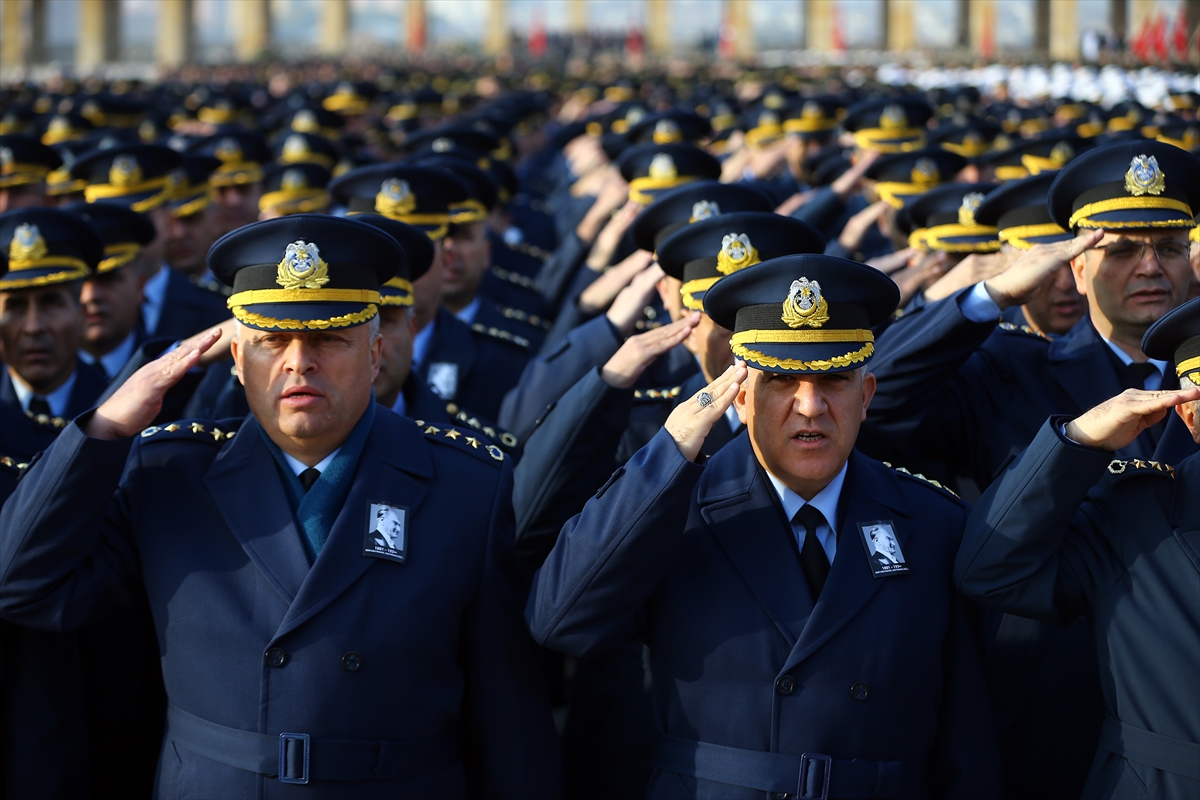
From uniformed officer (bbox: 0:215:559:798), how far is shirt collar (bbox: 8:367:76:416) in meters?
1.70

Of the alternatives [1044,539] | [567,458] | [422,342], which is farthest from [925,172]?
[1044,539]

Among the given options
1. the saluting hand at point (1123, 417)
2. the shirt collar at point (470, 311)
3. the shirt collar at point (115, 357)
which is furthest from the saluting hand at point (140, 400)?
the shirt collar at point (470, 311)

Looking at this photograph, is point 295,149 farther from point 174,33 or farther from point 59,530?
point 174,33

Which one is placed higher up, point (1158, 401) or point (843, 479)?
point (1158, 401)

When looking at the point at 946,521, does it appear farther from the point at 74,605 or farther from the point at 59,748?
the point at 59,748

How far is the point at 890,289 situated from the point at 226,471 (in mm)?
1611

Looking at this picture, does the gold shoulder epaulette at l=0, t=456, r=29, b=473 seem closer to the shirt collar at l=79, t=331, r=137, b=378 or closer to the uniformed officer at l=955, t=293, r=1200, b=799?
the shirt collar at l=79, t=331, r=137, b=378

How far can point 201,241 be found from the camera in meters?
7.99

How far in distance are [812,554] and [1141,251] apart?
1568mm

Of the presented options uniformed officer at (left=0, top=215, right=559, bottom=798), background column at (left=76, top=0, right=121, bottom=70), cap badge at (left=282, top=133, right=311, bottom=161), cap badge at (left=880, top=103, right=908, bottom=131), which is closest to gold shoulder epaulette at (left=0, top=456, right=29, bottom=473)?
uniformed officer at (left=0, top=215, right=559, bottom=798)

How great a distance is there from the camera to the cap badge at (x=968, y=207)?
5305 mm

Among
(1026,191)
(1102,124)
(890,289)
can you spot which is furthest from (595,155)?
(890,289)

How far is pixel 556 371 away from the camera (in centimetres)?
455

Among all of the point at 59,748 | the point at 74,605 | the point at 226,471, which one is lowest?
the point at 59,748
